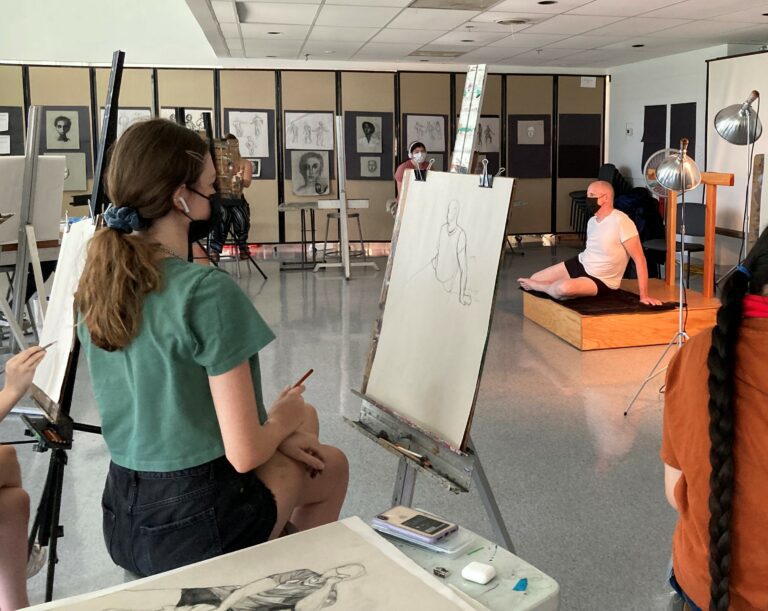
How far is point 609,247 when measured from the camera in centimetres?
609

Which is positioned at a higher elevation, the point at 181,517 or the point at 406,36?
the point at 406,36

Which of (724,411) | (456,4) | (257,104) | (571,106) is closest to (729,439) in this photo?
(724,411)

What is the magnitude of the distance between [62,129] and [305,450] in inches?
415

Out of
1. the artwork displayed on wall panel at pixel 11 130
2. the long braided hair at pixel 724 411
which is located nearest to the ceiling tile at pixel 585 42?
the artwork displayed on wall panel at pixel 11 130

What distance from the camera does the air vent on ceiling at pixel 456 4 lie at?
7.09 m

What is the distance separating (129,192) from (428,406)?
984 mm

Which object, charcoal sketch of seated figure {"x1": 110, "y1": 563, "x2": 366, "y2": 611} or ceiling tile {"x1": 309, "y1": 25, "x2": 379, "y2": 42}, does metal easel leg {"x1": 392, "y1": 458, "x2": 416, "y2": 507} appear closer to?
charcoal sketch of seated figure {"x1": 110, "y1": 563, "x2": 366, "y2": 611}

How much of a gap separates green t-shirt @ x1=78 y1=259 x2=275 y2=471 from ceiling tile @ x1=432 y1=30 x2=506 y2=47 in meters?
7.73

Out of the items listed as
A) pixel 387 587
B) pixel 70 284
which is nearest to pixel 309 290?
pixel 70 284

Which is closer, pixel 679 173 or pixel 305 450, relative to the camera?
pixel 305 450

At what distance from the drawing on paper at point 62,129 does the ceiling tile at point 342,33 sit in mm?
4039

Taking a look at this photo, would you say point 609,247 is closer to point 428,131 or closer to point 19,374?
point 19,374

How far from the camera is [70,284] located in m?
→ 2.54

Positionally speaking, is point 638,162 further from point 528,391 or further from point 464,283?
point 464,283
